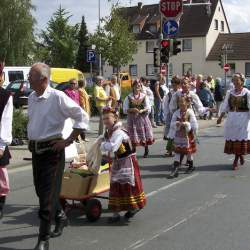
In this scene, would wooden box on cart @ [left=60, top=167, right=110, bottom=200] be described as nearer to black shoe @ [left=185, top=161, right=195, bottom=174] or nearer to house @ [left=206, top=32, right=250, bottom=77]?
black shoe @ [left=185, top=161, right=195, bottom=174]

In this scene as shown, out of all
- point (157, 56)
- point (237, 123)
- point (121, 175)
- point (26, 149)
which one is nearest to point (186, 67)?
point (157, 56)

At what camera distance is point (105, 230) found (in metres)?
6.75

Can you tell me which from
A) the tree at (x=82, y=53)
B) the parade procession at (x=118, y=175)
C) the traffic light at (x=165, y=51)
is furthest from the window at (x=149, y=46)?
the parade procession at (x=118, y=175)

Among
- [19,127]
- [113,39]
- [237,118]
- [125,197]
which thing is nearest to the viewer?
[125,197]

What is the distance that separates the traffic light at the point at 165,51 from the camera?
20797 millimetres

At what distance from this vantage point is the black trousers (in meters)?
5.69

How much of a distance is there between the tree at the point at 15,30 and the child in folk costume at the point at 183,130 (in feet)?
159

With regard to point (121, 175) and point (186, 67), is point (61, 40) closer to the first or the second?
point (186, 67)

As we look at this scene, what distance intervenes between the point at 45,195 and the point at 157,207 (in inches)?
103

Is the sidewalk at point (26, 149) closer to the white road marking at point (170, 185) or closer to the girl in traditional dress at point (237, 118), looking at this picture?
the white road marking at point (170, 185)

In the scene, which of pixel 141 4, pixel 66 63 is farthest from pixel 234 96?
pixel 141 4

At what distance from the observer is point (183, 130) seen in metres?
10.6

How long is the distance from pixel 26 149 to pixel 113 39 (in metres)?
39.8

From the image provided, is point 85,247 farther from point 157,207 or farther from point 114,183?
point 157,207
